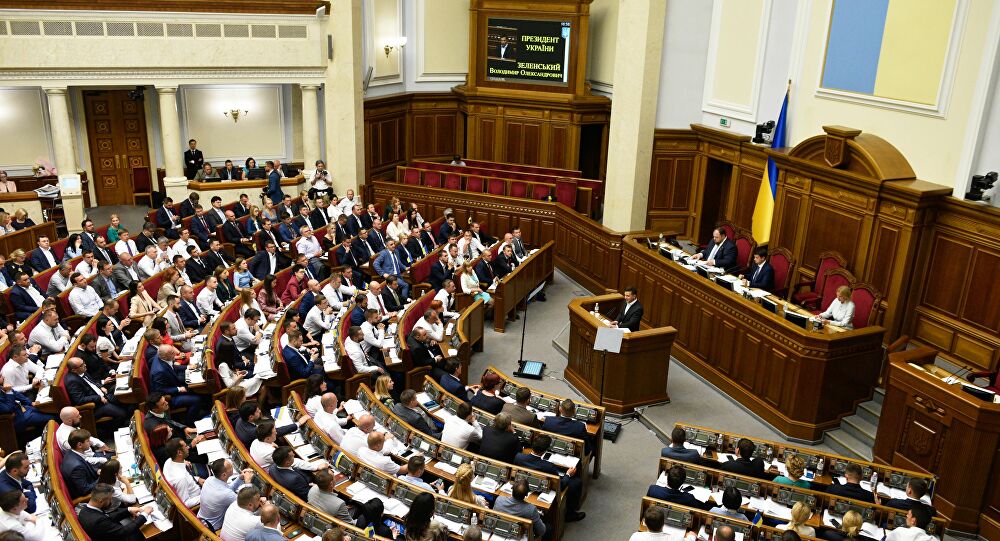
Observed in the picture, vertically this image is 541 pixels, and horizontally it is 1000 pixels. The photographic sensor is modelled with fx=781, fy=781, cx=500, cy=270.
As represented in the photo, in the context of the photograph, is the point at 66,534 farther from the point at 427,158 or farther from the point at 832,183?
the point at 427,158

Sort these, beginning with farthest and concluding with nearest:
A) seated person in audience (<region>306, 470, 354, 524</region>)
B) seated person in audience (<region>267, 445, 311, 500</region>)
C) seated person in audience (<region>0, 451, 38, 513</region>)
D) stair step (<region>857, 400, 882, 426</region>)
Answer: stair step (<region>857, 400, 882, 426</region>), seated person in audience (<region>267, 445, 311, 500</region>), seated person in audience (<region>306, 470, 354, 524</region>), seated person in audience (<region>0, 451, 38, 513</region>)

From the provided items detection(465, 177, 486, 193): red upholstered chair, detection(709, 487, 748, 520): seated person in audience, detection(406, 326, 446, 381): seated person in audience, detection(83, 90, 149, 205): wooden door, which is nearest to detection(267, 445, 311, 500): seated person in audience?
detection(406, 326, 446, 381): seated person in audience

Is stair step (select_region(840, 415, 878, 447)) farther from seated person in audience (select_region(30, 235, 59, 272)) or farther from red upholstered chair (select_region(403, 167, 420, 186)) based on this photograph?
seated person in audience (select_region(30, 235, 59, 272))

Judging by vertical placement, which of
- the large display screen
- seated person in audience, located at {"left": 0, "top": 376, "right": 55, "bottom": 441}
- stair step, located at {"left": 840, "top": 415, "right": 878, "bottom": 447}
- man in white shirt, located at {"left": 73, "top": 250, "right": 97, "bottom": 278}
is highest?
the large display screen

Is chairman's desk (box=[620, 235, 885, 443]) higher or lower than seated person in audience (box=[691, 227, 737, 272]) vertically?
lower

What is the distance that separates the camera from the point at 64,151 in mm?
15297

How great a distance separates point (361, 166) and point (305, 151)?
1.30m

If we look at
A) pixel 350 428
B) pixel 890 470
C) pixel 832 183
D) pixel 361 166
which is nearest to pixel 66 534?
pixel 350 428

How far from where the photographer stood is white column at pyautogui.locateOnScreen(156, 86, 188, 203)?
16078mm

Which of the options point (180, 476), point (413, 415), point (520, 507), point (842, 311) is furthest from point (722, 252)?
point (180, 476)

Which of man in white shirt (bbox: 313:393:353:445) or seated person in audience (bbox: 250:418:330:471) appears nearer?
seated person in audience (bbox: 250:418:330:471)

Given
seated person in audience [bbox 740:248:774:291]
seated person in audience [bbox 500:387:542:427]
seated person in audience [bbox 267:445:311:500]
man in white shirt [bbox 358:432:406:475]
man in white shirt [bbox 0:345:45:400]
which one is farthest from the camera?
seated person in audience [bbox 740:248:774:291]

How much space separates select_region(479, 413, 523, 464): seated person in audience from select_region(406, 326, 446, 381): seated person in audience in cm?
225

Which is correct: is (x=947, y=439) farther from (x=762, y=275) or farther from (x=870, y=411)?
(x=762, y=275)
